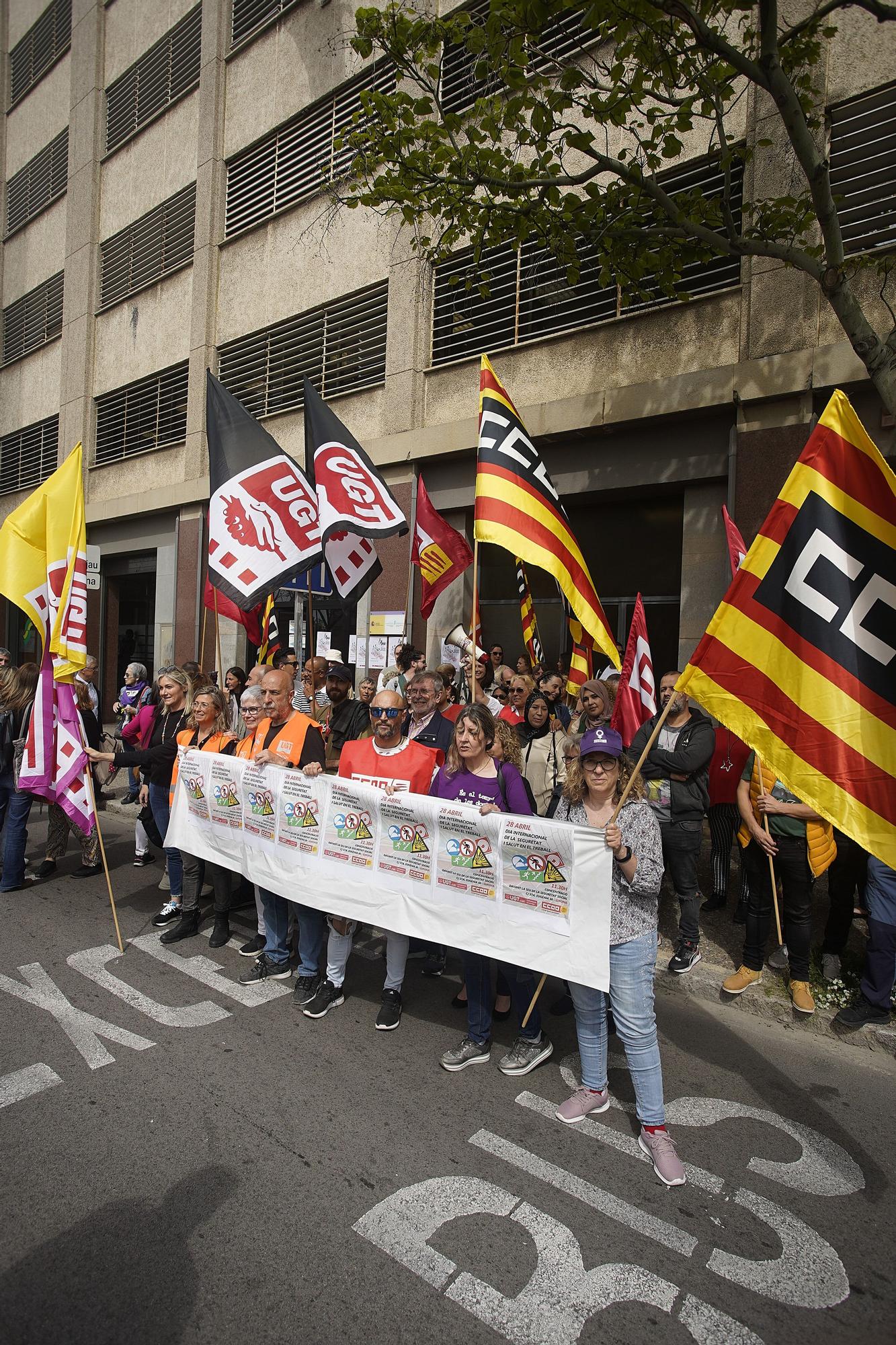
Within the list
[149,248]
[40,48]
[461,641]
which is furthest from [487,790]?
[40,48]

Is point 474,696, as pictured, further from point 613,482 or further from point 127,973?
point 613,482

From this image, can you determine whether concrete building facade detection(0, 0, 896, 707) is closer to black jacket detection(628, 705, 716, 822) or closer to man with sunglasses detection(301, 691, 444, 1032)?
man with sunglasses detection(301, 691, 444, 1032)

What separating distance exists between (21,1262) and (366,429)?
11816 millimetres

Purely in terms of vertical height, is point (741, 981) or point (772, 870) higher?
point (772, 870)

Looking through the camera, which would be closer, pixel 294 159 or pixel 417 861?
pixel 417 861

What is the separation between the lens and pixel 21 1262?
2580mm

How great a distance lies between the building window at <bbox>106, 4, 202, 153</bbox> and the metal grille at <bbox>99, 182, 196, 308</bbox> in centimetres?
213

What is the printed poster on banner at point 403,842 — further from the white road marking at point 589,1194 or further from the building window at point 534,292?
the building window at point 534,292

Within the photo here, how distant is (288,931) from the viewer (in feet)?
17.2

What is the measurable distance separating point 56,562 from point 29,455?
59.7 feet

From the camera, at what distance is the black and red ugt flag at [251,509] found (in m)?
6.25

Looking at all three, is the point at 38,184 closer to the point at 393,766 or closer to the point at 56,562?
the point at 56,562

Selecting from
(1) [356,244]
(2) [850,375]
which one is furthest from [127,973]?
(1) [356,244]

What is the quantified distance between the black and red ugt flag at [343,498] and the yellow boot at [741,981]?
409 centimetres
